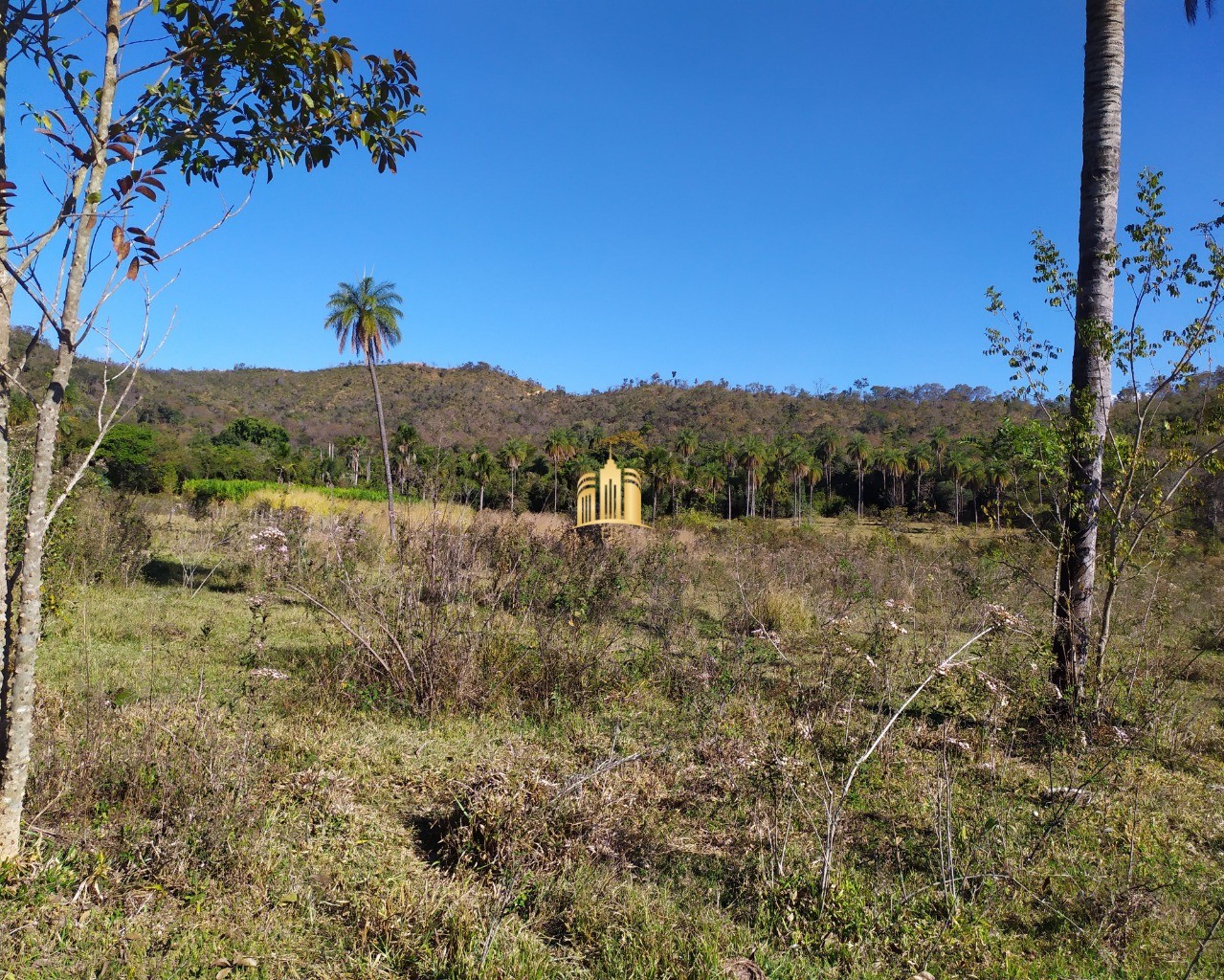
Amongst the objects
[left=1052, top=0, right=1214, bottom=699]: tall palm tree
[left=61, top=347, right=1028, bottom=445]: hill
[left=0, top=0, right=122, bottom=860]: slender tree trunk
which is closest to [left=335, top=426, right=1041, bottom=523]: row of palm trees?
[left=61, top=347, right=1028, bottom=445]: hill

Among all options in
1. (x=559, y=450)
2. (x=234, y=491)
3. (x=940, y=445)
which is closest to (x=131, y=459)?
(x=234, y=491)

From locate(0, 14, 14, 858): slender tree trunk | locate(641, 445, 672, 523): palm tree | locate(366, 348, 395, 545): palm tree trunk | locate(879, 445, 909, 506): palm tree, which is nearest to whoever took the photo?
locate(0, 14, 14, 858): slender tree trunk

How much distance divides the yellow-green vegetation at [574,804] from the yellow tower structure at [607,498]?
5121 mm

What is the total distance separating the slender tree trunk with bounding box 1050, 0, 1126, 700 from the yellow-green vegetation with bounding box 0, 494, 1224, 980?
378 mm

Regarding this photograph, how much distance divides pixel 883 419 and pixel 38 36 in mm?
75331

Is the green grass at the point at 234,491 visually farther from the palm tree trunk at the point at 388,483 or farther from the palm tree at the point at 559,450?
the palm tree at the point at 559,450

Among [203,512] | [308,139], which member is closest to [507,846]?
[308,139]

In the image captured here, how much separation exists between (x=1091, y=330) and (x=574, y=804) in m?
4.79

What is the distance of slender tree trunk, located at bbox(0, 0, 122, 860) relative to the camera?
7.80ft

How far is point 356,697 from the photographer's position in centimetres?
512

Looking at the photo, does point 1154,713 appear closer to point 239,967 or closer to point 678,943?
point 678,943

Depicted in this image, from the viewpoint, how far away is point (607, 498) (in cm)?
1228

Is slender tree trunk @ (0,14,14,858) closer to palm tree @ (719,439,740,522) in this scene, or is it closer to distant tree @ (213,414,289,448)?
palm tree @ (719,439,740,522)

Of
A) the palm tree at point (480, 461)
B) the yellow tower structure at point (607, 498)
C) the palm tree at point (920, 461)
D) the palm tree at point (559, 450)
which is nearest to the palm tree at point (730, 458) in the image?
the palm tree at point (559, 450)
